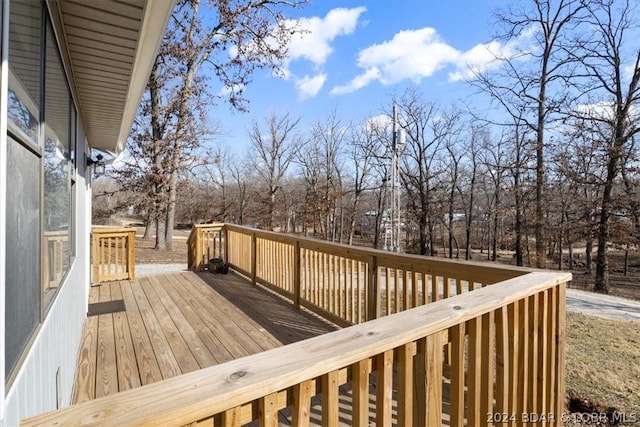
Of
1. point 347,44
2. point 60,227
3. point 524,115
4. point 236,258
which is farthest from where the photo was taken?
point 347,44

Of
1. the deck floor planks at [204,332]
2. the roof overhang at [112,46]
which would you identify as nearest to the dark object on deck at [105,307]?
the deck floor planks at [204,332]

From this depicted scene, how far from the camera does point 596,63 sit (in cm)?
1277

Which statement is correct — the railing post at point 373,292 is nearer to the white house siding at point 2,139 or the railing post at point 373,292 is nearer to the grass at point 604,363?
the grass at point 604,363

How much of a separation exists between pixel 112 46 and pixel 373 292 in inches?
113

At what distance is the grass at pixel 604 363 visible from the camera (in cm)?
320

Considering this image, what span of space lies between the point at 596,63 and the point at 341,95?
45.4ft

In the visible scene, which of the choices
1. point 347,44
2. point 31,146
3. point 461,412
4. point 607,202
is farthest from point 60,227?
point 347,44

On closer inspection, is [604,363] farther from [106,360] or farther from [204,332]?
[106,360]

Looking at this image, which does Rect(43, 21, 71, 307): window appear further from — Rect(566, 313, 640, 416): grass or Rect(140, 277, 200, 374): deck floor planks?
Rect(566, 313, 640, 416): grass

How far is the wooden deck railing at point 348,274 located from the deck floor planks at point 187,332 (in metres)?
1.38

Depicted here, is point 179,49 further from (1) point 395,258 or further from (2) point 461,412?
(2) point 461,412

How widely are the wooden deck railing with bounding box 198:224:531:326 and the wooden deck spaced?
258 millimetres

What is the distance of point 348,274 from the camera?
3.85 metres

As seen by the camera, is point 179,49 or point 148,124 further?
point 148,124
